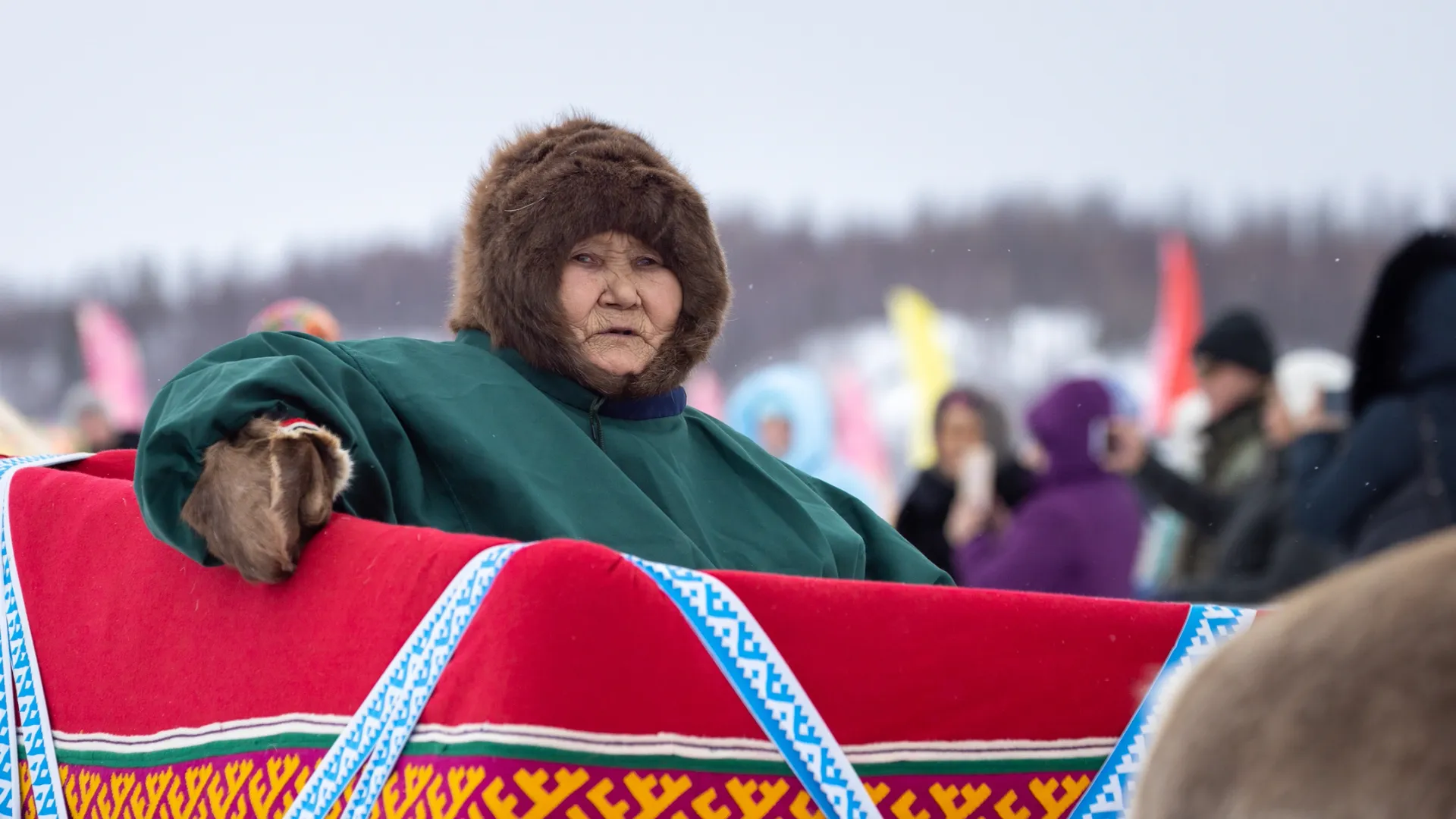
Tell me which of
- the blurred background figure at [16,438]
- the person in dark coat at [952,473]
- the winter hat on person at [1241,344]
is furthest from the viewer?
the person in dark coat at [952,473]

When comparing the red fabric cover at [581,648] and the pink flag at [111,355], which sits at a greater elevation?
the red fabric cover at [581,648]

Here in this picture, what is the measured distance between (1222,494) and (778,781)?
3009mm

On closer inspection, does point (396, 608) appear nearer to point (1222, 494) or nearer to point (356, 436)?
point (356, 436)

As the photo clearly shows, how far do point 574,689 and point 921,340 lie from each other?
29.2 ft

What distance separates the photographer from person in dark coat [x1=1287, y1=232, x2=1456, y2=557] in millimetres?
2979

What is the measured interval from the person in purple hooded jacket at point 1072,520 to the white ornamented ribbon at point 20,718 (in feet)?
8.96

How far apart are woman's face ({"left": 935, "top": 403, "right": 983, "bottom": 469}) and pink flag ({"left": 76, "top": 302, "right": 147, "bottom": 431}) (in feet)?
23.8

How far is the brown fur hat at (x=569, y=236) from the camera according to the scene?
2240 millimetres

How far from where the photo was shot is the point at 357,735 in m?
1.45

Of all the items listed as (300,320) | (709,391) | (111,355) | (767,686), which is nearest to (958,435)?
(300,320)

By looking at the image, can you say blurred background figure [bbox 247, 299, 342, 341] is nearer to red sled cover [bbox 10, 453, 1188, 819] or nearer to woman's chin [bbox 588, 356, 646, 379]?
woman's chin [bbox 588, 356, 646, 379]

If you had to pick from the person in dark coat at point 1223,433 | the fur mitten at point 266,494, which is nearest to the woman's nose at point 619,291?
the fur mitten at point 266,494

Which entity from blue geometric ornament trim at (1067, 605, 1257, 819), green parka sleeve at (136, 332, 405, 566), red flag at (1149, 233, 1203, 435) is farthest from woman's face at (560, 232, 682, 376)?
red flag at (1149, 233, 1203, 435)

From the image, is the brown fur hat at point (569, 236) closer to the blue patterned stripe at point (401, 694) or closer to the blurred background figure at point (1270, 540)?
the blue patterned stripe at point (401, 694)
